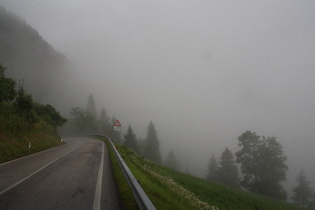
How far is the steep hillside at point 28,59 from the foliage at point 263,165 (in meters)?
116

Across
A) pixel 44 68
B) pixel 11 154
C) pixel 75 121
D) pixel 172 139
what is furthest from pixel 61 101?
pixel 11 154

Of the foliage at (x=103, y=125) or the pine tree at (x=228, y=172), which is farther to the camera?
the foliage at (x=103, y=125)

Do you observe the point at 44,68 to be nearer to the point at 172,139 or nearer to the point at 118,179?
the point at 172,139

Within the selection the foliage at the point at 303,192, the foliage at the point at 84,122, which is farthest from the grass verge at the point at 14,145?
the foliage at the point at 303,192

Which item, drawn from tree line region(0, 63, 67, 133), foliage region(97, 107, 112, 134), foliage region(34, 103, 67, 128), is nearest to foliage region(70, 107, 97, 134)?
foliage region(97, 107, 112, 134)

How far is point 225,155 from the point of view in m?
45.7

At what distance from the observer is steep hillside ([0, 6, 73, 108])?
118456 mm

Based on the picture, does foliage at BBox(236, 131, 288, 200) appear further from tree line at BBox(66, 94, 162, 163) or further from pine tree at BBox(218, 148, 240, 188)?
tree line at BBox(66, 94, 162, 163)

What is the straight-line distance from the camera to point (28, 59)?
14175cm

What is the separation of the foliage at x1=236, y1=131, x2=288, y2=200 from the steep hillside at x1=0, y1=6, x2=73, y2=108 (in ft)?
382

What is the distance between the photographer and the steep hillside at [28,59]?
118m

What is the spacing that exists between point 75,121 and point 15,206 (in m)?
70.1

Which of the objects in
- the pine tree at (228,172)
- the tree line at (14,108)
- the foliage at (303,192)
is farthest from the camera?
the foliage at (303,192)

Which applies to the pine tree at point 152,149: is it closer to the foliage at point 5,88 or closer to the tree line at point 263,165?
the tree line at point 263,165
